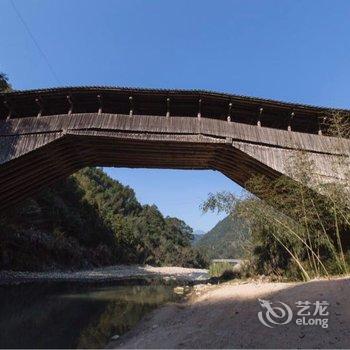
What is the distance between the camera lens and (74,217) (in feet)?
135

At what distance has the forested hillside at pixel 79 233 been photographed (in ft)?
88.0

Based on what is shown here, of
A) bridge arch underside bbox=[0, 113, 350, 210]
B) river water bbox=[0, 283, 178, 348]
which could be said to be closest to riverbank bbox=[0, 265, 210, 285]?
river water bbox=[0, 283, 178, 348]

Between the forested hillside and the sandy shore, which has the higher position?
the forested hillside

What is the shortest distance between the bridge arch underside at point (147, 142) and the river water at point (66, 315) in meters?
5.52

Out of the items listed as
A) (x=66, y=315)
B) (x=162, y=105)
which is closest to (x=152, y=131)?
(x=162, y=105)

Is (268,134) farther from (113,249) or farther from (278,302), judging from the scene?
(113,249)

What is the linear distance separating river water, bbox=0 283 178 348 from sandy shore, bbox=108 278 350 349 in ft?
2.73

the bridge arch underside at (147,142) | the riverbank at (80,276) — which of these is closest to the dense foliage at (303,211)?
the bridge arch underside at (147,142)

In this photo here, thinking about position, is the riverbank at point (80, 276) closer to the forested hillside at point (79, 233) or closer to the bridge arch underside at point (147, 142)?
the forested hillside at point (79, 233)

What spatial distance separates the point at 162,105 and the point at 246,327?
13089 mm

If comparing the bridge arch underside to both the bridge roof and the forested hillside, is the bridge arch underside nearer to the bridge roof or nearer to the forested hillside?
the bridge roof

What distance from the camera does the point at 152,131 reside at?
56.0 feet

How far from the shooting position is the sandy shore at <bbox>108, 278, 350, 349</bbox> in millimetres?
5957

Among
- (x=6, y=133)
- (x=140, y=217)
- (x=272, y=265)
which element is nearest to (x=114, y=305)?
(x=272, y=265)
